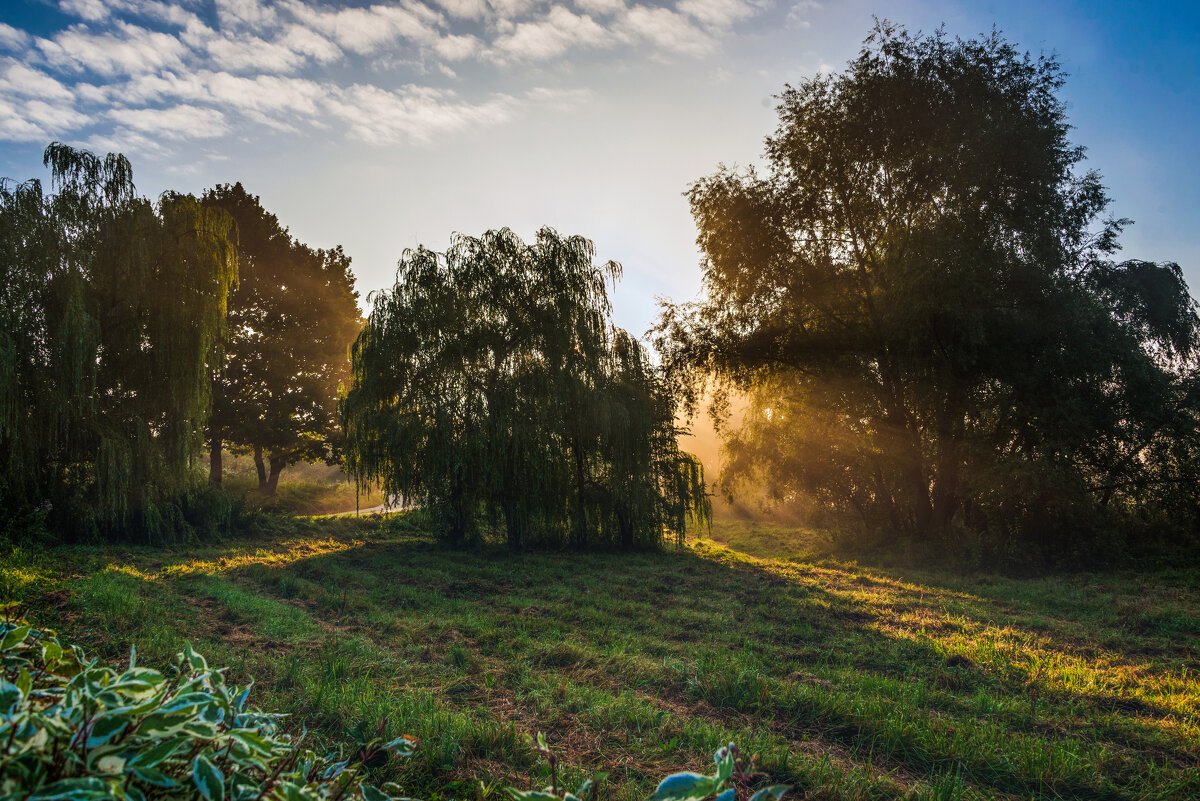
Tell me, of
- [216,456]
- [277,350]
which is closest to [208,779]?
[277,350]

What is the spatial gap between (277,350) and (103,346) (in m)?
8.81

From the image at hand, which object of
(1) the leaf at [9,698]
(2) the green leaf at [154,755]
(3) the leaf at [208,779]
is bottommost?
(3) the leaf at [208,779]

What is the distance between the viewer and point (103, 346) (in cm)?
1085

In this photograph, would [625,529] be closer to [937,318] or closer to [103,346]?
[937,318]

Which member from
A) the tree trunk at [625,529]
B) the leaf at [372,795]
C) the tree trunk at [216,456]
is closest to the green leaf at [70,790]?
the leaf at [372,795]

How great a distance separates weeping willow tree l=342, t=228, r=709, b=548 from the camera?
11.7 m

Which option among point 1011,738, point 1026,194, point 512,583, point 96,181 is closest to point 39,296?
point 96,181

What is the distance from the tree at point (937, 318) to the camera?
1077 cm

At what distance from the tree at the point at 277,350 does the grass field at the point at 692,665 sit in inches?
412

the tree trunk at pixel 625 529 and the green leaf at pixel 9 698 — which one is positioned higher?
the green leaf at pixel 9 698

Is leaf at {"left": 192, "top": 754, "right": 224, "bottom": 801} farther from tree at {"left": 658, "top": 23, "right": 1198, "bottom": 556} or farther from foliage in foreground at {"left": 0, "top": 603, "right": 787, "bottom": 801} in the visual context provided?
tree at {"left": 658, "top": 23, "right": 1198, "bottom": 556}

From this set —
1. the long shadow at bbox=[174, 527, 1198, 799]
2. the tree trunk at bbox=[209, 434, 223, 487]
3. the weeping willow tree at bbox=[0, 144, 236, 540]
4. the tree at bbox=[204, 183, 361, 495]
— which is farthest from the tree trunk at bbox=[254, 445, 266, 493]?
the long shadow at bbox=[174, 527, 1198, 799]

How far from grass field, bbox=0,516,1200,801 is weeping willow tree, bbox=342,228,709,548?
263 cm

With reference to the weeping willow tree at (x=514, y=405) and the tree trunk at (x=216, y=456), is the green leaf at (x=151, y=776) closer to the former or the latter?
the weeping willow tree at (x=514, y=405)
